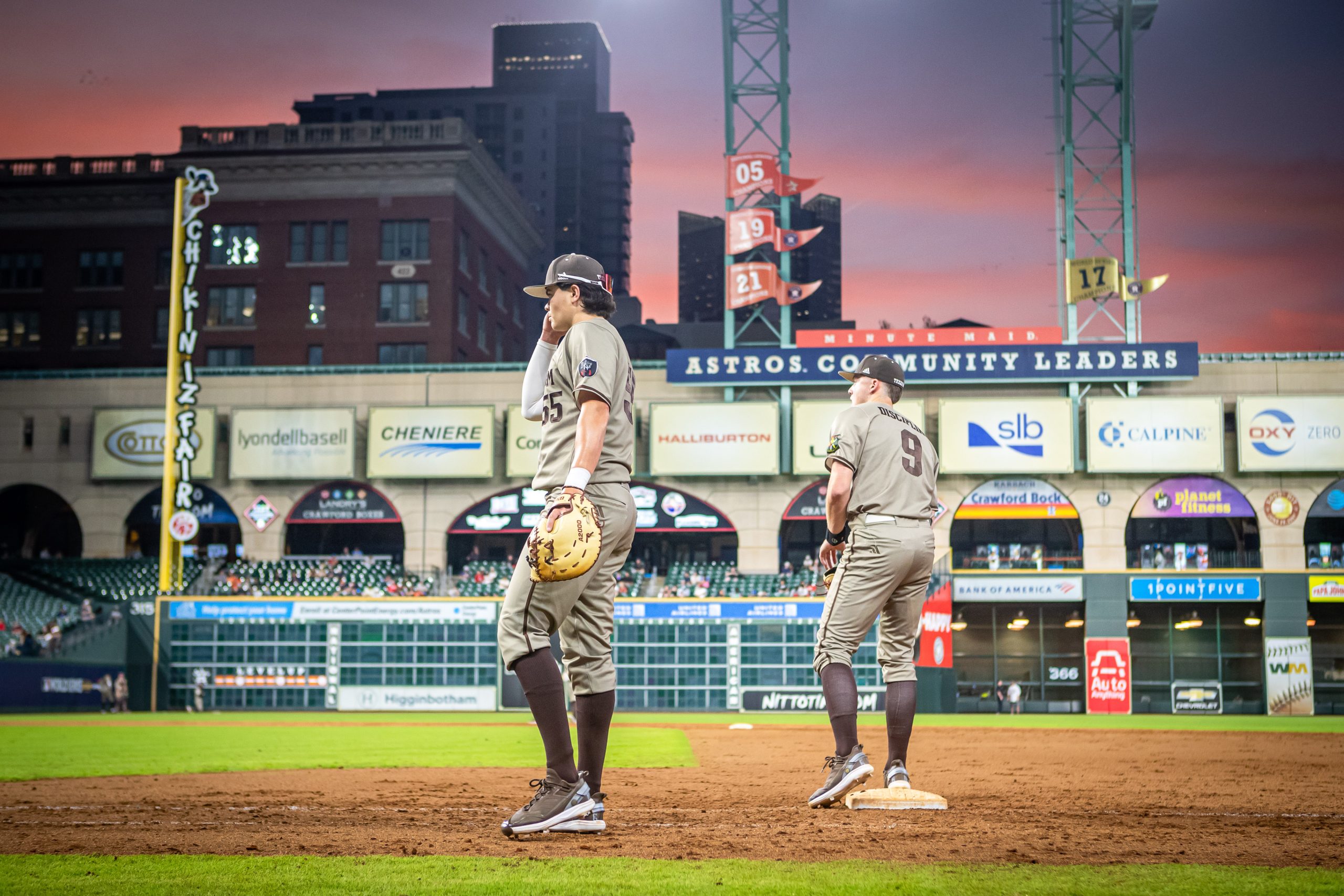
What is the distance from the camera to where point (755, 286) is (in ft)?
135

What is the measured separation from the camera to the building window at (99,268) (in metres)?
55.2

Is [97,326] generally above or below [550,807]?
above

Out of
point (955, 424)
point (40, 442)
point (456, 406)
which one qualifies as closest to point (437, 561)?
point (456, 406)

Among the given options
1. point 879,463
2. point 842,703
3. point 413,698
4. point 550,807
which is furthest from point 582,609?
point 413,698

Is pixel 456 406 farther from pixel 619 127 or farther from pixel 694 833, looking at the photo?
pixel 619 127

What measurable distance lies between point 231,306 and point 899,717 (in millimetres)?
52553

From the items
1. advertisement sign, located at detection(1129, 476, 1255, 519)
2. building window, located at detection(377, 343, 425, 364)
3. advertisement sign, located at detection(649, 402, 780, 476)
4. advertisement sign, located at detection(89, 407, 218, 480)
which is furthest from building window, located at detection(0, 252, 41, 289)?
advertisement sign, located at detection(1129, 476, 1255, 519)

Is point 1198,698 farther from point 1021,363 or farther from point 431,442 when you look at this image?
point 431,442

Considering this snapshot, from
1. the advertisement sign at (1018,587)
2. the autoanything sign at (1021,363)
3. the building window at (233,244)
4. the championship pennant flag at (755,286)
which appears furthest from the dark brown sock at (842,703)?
the building window at (233,244)

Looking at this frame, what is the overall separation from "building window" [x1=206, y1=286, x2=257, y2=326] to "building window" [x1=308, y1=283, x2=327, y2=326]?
2.63 meters

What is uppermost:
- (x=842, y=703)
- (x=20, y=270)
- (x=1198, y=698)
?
(x=20, y=270)

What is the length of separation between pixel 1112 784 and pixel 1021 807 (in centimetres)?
261

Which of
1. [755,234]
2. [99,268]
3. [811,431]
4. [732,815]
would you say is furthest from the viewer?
[99,268]

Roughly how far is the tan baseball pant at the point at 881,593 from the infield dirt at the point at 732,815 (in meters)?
0.93
